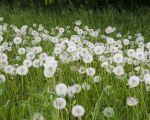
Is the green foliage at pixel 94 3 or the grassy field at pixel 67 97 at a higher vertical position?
the green foliage at pixel 94 3

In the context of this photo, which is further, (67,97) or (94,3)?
(94,3)

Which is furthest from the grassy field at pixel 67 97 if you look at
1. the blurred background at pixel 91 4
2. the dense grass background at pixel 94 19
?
the blurred background at pixel 91 4

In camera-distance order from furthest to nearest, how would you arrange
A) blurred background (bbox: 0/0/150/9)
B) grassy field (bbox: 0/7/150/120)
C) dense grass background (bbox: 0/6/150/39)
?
1. blurred background (bbox: 0/0/150/9)
2. dense grass background (bbox: 0/6/150/39)
3. grassy field (bbox: 0/7/150/120)

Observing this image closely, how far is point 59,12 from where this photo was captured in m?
7.52

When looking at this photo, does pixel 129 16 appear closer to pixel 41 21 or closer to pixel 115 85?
pixel 41 21

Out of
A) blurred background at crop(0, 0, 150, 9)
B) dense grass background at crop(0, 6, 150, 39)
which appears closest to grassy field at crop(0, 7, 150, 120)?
dense grass background at crop(0, 6, 150, 39)

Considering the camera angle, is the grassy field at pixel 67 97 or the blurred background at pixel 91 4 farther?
the blurred background at pixel 91 4

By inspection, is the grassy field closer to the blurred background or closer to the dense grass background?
the dense grass background

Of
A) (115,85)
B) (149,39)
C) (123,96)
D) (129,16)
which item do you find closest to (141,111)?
(123,96)

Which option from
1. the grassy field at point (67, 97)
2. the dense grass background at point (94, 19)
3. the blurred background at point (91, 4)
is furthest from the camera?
the blurred background at point (91, 4)

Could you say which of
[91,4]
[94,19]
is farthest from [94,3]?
[94,19]

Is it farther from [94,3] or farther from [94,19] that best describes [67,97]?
[94,3]

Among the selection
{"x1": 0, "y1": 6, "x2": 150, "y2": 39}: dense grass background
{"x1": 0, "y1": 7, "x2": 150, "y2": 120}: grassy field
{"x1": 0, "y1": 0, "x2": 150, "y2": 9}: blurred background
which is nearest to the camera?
{"x1": 0, "y1": 7, "x2": 150, "y2": 120}: grassy field

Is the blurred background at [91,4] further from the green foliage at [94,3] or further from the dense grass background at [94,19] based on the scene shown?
the dense grass background at [94,19]
